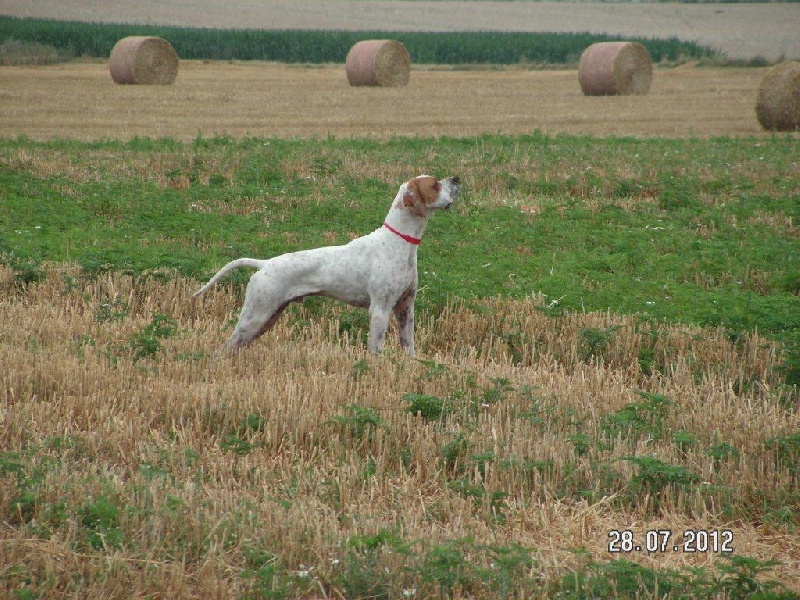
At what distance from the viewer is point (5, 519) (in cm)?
493

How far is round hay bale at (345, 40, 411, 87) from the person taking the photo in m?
33.1

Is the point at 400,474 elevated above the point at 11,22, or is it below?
below

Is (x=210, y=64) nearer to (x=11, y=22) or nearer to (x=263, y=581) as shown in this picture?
(x=11, y=22)

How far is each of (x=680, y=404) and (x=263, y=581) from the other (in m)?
3.57

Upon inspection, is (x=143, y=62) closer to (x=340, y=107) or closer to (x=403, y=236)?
(x=340, y=107)

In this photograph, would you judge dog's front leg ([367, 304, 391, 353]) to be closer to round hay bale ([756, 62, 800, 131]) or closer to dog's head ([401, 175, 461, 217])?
dog's head ([401, 175, 461, 217])

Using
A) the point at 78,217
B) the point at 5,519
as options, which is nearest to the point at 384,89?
the point at 78,217

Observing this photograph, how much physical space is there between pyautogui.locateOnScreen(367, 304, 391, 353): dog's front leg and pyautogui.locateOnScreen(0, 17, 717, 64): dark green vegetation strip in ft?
130

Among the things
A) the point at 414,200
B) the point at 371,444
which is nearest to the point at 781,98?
the point at 414,200

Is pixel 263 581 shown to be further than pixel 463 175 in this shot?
No

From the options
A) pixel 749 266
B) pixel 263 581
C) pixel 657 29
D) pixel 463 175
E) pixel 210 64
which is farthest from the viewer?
pixel 657 29

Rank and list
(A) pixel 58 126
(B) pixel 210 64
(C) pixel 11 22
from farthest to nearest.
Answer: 1. (C) pixel 11 22
2. (B) pixel 210 64
3. (A) pixel 58 126

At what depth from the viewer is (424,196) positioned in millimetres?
7672
